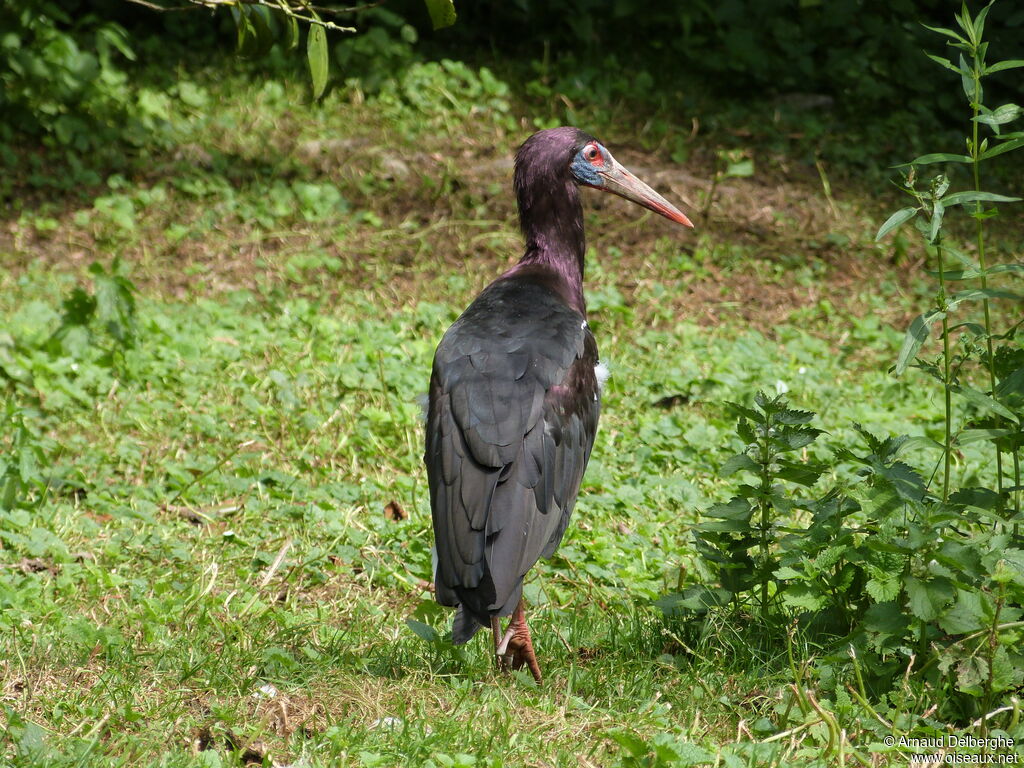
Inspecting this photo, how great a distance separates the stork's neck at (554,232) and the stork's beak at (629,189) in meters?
0.24

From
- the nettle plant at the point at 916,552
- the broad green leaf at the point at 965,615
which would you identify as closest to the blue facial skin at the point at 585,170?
the nettle plant at the point at 916,552

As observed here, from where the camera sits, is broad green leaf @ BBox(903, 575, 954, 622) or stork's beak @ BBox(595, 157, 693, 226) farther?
stork's beak @ BBox(595, 157, 693, 226)

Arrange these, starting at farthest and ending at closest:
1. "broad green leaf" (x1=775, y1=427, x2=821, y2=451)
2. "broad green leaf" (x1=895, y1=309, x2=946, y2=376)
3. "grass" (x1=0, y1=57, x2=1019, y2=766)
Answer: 1. "broad green leaf" (x1=775, y1=427, x2=821, y2=451)
2. "grass" (x1=0, y1=57, x2=1019, y2=766)
3. "broad green leaf" (x1=895, y1=309, x2=946, y2=376)

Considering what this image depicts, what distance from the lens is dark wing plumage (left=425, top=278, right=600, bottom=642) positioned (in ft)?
10.4

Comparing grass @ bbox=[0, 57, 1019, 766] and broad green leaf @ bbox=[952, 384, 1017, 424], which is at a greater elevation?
broad green leaf @ bbox=[952, 384, 1017, 424]

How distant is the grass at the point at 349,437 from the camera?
115 inches

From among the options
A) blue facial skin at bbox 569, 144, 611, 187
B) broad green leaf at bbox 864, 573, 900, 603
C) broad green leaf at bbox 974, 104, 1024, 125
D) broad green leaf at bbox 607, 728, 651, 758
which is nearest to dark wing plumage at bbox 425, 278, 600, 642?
broad green leaf at bbox 607, 728, 651, 758

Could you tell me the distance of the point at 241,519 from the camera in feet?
14.3

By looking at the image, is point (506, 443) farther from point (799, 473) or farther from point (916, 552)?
point (916, 552)

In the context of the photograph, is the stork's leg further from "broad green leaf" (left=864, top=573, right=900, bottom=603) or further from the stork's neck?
the stork's neck

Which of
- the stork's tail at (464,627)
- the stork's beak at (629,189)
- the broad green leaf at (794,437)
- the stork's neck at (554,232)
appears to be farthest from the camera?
the stork's beak at (629,189)

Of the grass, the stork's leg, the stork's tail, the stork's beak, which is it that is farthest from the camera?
the stork's beak

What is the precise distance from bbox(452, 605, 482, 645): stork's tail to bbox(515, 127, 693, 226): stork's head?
1.75 meters

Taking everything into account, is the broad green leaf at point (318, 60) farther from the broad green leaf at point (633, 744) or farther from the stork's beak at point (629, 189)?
the stork's beak at point (629, 189)
